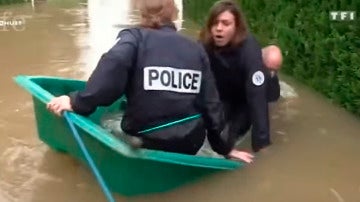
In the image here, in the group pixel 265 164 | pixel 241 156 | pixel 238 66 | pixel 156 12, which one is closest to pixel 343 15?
pixel 238 66

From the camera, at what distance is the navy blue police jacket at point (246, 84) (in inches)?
222

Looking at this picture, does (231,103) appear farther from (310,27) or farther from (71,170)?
(310,27)

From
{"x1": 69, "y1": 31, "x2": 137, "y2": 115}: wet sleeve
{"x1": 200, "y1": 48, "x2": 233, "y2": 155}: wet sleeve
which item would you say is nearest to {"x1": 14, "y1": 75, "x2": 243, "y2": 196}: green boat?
{"x1": 200, "y1": 48, "x2": 233, "y2": 155}: wet sleeve

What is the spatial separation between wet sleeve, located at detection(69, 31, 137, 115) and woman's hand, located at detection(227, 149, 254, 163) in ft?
3.92

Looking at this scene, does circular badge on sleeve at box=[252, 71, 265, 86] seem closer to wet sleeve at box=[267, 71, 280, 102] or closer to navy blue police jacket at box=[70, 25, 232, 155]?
wet sleeve at box=[267, 71, 280, 102]

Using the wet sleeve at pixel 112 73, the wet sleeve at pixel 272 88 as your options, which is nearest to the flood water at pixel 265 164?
the wet sleeve at pixel 272 88

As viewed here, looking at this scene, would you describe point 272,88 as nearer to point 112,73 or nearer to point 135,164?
point 135,164

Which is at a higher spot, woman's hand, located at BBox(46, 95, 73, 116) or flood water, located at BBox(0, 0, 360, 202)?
woman's hand, located at BBox(46, 95, 73, 116)

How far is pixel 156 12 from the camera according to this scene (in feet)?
15.5

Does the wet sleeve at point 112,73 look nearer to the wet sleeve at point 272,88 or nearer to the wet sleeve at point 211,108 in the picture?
the wet sleeve at point 211,108

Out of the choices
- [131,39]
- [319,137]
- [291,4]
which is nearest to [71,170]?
[131,39]

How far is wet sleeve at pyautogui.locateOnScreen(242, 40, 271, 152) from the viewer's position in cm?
562

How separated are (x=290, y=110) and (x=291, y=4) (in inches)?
74.4

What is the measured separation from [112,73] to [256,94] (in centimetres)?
145
